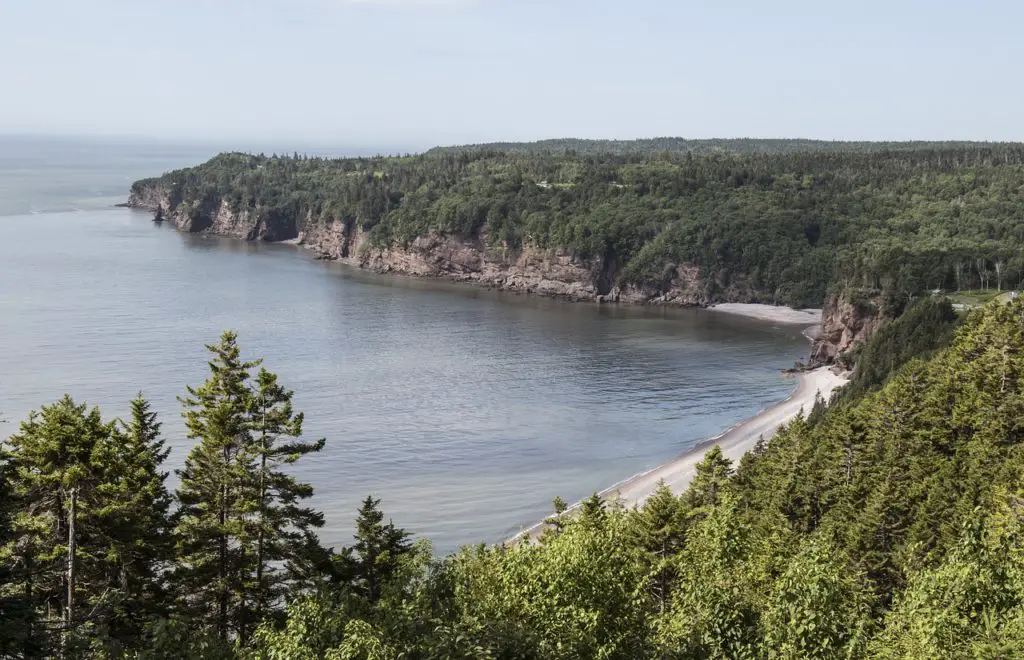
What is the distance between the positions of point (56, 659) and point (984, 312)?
63.5 meters

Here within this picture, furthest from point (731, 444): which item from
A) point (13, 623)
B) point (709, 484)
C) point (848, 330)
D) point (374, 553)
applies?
point (13, 623)

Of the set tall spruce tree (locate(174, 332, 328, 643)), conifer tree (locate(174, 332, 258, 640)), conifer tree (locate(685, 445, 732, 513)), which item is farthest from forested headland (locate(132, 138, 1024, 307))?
conifer tree (locate(174, 332, 258, 640))

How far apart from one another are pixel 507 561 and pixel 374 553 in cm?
1049

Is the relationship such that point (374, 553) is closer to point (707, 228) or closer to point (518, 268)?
point (707, 228)

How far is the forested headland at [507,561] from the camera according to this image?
63.5 feet

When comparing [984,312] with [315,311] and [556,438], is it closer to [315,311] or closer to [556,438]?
[556,438]

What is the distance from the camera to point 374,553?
32.8 metres

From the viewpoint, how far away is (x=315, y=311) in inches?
5374

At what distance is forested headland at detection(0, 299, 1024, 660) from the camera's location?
63.5ft

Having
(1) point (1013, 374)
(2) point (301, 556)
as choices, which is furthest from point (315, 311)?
(2) point (301, 556)

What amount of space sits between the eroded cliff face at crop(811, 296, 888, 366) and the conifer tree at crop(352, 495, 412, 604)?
86785 mm

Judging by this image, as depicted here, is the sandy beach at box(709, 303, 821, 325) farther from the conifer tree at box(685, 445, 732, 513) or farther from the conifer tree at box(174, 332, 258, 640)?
the conifer tree at box(174, 332, 258, 640)

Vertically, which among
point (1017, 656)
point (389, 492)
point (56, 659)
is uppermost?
point (1017, 656)

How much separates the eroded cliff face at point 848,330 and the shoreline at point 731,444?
2.83m
